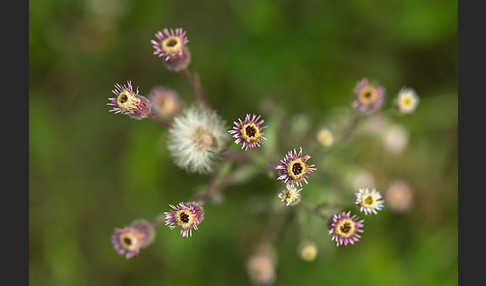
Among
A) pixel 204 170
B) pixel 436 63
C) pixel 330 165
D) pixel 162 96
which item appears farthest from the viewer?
pixel 436 63

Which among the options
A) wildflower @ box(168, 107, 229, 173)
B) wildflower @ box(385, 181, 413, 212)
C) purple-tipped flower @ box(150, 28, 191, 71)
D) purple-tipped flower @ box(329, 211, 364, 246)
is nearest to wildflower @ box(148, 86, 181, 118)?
wildflower @ box(168, 107, 229, 173)

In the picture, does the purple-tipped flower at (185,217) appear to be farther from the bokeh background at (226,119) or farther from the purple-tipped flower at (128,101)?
the bokeh background at (226,119)

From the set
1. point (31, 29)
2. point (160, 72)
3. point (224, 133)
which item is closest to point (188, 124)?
point (224, 133)

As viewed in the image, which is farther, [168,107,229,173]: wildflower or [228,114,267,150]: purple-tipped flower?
[168,107,229,173]: wildflower

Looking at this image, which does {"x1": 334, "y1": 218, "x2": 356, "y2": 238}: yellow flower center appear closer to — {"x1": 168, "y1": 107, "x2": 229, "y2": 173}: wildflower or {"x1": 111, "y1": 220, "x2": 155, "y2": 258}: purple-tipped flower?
{"x1": 168, "y1": 107, "x2": 229, "y2": 173}: wildflower

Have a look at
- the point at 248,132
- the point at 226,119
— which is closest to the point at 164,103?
the point at 226,119

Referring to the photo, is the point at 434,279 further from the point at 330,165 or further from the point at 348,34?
the point at 348,34

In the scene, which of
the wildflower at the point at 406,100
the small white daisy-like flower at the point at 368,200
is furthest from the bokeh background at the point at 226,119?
Result: the small white daisy-like flower at the point at 368,200
